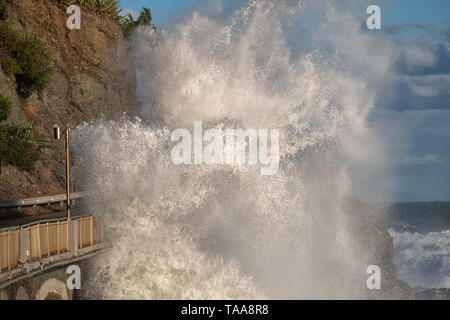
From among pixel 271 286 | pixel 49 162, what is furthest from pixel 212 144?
pixel 49 162

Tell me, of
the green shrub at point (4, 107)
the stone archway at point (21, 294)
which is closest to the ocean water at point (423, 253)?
the green shrub at point (4, 107)

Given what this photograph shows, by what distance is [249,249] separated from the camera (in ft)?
58.2

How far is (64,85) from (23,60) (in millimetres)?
3295

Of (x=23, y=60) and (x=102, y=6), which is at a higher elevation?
(x=102, y=6)

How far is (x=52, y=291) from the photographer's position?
13305 mm

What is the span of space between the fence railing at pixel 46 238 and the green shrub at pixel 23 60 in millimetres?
10824
